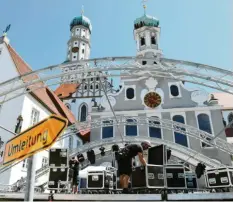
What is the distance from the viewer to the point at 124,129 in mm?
21562

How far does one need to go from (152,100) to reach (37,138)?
67.3ft

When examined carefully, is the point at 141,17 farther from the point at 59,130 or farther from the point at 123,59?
the point at 59,130

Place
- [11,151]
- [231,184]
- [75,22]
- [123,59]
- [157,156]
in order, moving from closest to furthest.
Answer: [11,151] < [157,156] < [231,184] < [123,59] < [75,22]

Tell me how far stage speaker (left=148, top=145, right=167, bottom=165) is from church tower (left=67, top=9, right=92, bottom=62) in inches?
2051

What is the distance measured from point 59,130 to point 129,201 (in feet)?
13.5

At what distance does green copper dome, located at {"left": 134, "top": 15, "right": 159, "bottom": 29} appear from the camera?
104 ft

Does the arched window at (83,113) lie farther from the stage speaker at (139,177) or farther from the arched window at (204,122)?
the stage speaker at (139,177)

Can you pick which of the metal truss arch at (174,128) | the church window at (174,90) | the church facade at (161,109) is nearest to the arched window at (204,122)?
the church facade at (161,109)

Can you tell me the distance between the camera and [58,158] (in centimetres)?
1112

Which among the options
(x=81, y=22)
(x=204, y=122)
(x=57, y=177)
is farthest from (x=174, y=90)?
(x=81, y=22)

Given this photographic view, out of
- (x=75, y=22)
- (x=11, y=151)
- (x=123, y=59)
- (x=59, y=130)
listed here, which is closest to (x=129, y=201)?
(x=11, y=151)

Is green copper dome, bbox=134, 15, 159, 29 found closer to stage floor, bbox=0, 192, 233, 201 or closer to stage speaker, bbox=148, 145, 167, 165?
stage speaker, bbox=148, 145, 167, 165

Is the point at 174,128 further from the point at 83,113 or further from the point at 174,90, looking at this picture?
the point at 83,113

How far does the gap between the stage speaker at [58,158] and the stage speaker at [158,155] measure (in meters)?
4.51
